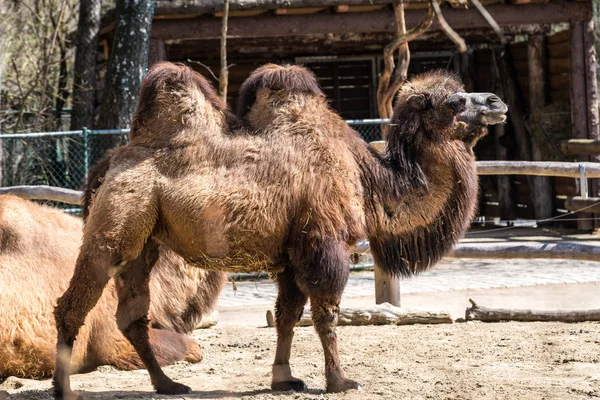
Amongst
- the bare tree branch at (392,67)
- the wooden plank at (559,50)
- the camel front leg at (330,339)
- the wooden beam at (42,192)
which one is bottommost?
the camel front leg at (330,339)

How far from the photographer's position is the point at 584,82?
13.7 metres

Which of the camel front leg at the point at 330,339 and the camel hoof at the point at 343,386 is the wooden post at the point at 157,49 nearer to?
the camel front leg at the point at 330,339

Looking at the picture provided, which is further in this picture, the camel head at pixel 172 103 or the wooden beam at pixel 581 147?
the wooden beam at pixel 581 147

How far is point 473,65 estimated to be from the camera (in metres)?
16.8

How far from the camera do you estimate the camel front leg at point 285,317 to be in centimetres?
517

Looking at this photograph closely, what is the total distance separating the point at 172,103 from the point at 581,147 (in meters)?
9.35

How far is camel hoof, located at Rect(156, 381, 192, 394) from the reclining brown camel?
0.01 meters

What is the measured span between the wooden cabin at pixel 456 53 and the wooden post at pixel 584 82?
2 cm

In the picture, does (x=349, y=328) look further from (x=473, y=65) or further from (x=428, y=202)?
(x=473, y=65)

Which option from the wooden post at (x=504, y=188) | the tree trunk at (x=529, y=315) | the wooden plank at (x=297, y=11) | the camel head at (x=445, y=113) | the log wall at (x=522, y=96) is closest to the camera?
the camel head at (x=445, y=113)

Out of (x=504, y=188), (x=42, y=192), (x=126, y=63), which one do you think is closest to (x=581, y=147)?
(x=504, y=188)

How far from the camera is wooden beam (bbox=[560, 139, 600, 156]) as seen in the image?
13.0 metres

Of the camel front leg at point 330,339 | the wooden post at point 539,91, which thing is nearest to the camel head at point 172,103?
the camel front leg at point 330,339

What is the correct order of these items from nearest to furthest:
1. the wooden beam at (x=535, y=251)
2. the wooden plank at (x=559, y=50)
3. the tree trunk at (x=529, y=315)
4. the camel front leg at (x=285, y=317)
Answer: the camel front leg at (x=285, y=317) < the tree trunk at (x=529, y=315) < the wooden beam at (x=535, y=251) < the wooden plank at (x=559, y=50)
